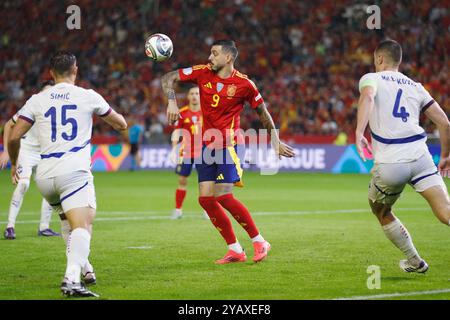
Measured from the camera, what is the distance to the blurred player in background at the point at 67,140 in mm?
7828

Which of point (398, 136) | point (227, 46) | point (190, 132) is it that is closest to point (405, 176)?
point (398, 136)

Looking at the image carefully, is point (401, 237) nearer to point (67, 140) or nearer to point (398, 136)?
point (398, 136)

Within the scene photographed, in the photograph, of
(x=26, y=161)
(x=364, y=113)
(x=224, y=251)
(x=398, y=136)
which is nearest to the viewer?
(x=364, y=113)

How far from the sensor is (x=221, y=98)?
10.3 m

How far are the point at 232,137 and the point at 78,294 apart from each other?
351 cm

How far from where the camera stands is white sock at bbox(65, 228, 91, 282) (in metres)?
7.61

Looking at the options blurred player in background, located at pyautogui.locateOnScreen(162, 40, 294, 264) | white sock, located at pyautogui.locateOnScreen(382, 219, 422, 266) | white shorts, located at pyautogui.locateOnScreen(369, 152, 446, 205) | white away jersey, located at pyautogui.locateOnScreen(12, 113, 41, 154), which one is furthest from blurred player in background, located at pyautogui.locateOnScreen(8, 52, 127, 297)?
white away jersey, located at pyautogui.locateOnScreen(12, 113, 41, 154)

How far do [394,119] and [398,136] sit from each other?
17 centimetres

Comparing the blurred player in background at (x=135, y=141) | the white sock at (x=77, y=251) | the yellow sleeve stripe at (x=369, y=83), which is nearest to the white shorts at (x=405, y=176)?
the yellow sleeve stripe at (x=369, y=83)

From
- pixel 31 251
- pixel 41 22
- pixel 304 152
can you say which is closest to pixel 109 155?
pixel 304 152

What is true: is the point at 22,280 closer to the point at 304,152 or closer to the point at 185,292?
the point at 185,292

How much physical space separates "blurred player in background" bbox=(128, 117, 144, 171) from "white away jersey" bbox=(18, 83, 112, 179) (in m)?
23.1

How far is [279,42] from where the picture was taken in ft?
121

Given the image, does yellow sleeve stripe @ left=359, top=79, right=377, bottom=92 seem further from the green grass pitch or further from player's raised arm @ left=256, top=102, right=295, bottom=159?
the green grass pitch
